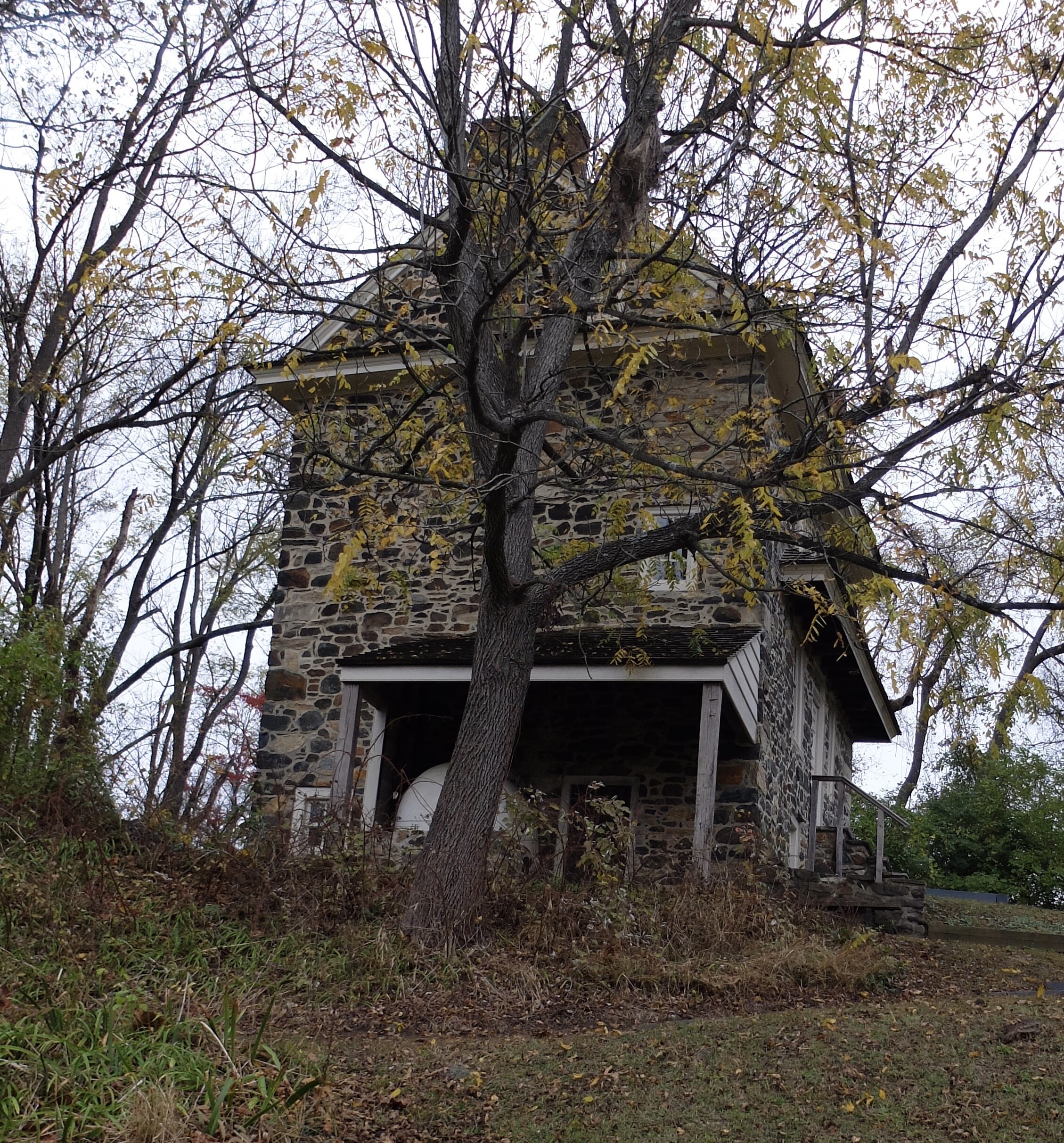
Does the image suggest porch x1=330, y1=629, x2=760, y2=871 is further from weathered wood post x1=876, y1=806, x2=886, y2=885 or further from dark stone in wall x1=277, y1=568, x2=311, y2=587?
dark stone in wall x1=277, y1=568, x2=311, y2=587

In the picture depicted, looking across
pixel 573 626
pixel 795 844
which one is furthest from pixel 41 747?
pixel 795 844

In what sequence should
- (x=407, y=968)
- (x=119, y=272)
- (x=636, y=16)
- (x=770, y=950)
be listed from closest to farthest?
(x=636, y=16)
(x=407, y=968)
(x=770, y=950)
(x=119, y=272)

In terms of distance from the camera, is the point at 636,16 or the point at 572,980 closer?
the point at 636,16

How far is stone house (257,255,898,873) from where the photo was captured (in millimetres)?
10555

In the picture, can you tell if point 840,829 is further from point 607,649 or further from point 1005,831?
point 1005,831

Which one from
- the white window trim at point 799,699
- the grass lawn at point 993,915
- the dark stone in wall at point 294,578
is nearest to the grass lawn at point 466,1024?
the white window trim at point 799,699

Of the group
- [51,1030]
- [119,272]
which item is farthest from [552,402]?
[51,1030]

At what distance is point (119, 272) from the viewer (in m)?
9.38

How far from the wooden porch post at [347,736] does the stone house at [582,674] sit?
2 centimetres

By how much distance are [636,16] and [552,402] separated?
12.5 ft

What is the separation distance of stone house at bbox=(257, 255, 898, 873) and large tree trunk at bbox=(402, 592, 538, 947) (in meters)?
1.26

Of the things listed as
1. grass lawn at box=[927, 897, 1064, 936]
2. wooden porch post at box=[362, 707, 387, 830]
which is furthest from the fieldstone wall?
grass lawn at box=[927, 897, 1064, 936]

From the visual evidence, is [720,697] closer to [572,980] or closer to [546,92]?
[572,980]

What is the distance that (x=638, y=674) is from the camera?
1019 cm
